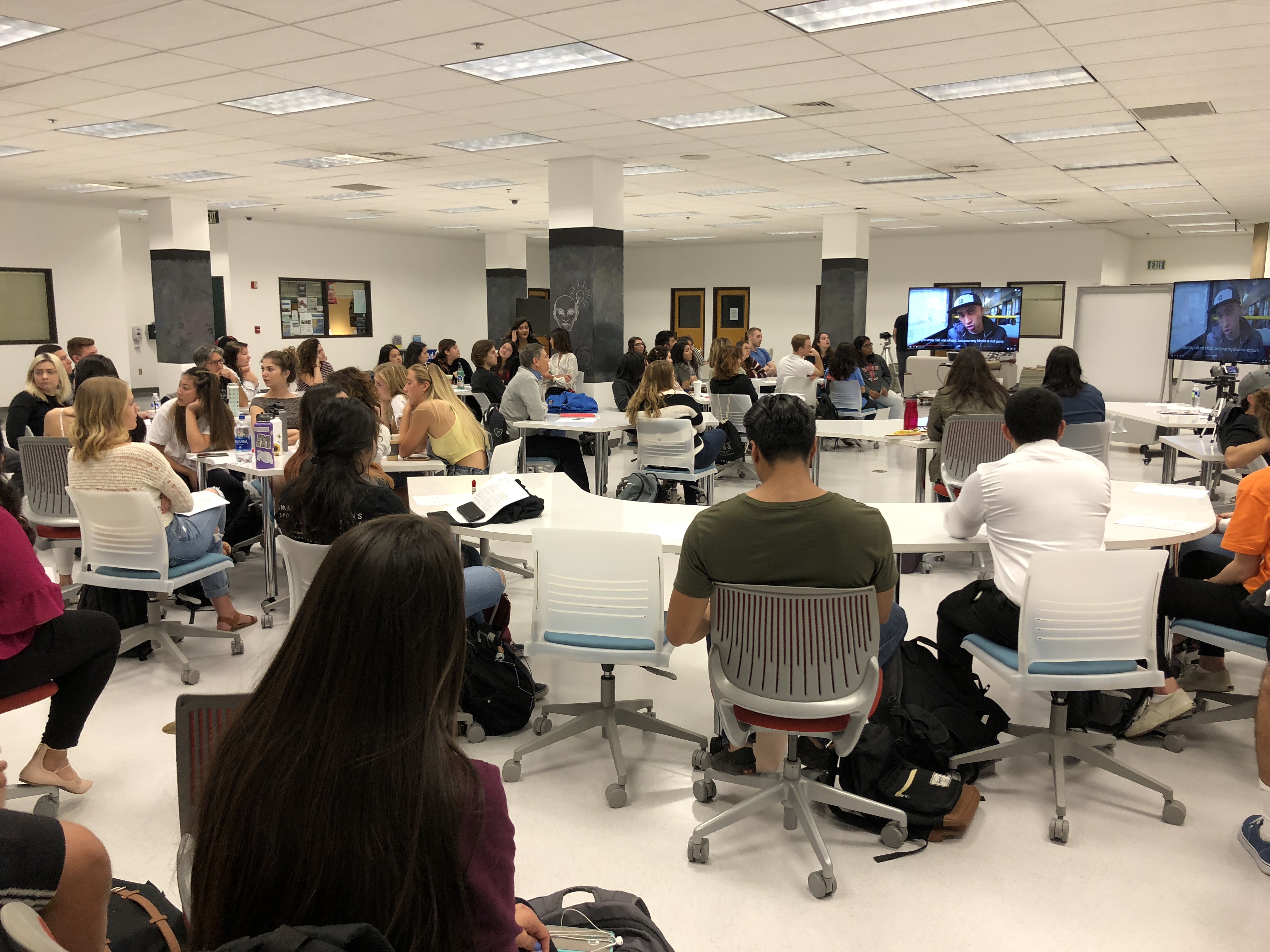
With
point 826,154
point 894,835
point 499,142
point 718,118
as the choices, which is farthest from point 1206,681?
point 499,142

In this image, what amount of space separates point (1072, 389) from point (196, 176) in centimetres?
983

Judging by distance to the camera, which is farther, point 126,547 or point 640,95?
point 640,95

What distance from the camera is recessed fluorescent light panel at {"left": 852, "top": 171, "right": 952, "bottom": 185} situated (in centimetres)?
1043

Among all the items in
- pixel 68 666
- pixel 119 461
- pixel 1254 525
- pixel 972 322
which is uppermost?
pixel 972 322

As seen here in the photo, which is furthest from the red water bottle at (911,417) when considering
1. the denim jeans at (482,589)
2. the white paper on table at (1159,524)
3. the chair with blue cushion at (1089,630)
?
the denim jeans at (482,589)

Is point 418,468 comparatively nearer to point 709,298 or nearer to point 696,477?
point 696,477

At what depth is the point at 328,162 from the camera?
9719 mm

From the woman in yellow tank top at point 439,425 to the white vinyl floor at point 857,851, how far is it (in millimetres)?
1955

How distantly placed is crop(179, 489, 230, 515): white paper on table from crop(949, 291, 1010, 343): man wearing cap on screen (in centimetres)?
1172

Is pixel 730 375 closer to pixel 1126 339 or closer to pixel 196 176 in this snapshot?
pixel 1126 339

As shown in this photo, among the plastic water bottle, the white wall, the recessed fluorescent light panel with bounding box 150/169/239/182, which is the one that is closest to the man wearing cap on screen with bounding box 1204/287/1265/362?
the plastic water bottle

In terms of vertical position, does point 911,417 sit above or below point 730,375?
below

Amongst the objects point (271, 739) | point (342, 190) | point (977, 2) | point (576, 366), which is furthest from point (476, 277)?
point (271, 739)

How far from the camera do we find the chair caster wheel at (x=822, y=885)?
8.29 ft
